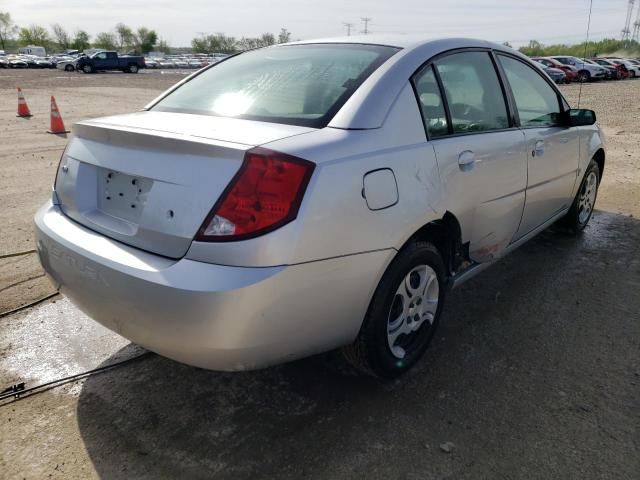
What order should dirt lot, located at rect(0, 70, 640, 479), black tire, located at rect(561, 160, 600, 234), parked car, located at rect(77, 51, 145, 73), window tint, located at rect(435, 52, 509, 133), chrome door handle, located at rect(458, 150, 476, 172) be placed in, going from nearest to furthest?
dirt lot, located at rect(0, 70, 640, 479), chrome door handle, located at rect(458, 150, 476, 172), window tint, located at rect(435, 52, 509, 133), black tire, located at rect(561, 160, 600, 234), parked car, located at rect(77, 51, 145, 73)

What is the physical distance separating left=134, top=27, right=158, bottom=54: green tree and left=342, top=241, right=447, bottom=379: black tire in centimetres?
13312

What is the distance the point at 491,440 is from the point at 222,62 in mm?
2659

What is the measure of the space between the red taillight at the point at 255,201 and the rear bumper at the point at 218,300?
0.14 meters

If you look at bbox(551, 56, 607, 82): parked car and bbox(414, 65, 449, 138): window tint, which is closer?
bbox(414, 65, 449, 138): window tint

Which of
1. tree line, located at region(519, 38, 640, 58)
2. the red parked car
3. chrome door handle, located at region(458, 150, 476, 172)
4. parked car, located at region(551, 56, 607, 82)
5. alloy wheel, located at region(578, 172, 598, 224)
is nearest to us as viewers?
chrome door handle, located at region(458, 150, 476, 172)

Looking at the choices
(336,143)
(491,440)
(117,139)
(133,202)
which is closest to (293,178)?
(336,143)

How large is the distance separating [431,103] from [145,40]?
5411 inches

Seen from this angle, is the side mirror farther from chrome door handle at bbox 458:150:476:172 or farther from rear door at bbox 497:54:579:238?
chrome door handle at bbox 458:150:476:172

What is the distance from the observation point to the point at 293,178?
1977 millimetres

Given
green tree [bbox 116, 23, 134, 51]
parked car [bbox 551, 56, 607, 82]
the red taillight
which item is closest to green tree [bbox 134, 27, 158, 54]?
green tree [bbox 116, 23, 134, 51]

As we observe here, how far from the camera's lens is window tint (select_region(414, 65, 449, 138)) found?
260 cm

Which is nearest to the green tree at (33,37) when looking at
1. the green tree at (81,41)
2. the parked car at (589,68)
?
the green tree at (81,41)

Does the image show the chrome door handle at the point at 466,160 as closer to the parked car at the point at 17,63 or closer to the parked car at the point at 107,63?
the parked car at the point at 107,63

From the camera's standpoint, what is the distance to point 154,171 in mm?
2129
